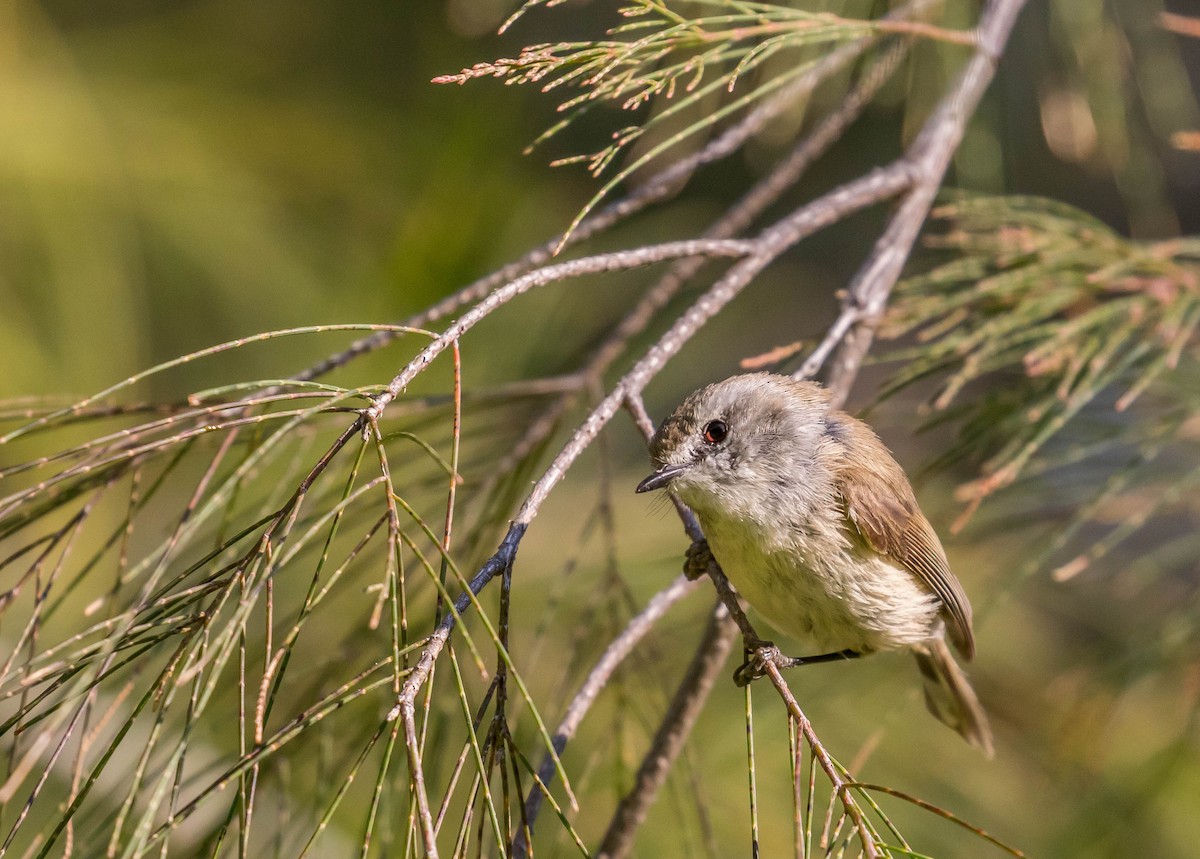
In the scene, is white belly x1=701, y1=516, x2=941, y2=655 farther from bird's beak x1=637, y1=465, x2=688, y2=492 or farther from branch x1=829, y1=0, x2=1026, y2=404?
branch x1=829, y1=0, x2=1026, y2=404

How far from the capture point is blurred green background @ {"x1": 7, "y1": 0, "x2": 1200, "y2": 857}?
2.23m

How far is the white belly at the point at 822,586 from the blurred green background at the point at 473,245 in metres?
0.22

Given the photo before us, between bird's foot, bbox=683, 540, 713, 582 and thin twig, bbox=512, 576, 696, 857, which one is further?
bird's foot, bbox=683, 540, 713, 582

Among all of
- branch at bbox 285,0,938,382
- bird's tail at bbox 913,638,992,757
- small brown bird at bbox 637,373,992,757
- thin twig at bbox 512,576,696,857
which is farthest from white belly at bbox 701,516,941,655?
branch at bbox 285,0,938,382

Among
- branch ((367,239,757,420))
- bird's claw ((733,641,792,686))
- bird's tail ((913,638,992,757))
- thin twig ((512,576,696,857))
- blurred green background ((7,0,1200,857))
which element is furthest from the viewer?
blurred green background ((7,0,1200,857))

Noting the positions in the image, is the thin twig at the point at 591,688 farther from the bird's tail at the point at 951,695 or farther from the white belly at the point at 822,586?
the bird's tail at the point at 951,695

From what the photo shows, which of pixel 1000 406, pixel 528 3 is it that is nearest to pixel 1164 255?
pixel 1000 406

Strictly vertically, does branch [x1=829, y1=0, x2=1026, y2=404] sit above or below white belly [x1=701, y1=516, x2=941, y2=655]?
above

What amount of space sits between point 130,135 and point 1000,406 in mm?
2345

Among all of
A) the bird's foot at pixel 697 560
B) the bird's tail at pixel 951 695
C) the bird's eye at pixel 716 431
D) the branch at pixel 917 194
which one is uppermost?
the branch at pixel 917 194

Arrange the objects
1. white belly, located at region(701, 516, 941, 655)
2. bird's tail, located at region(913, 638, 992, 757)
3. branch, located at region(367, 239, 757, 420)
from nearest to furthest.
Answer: branch, located at region(367, 239, 757, 420) → white belly, located at region(701, 516, 941, 655) → bird's tail, located at region(913, 638, 992, 757)

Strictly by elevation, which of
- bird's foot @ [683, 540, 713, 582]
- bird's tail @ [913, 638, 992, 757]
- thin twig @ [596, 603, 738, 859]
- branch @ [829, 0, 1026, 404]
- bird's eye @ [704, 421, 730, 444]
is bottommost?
bird's tail @ [913, 638, 992, 757]

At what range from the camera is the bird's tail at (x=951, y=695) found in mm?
2035

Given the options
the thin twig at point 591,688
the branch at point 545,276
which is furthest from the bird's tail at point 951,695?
the branch at point 545,276
